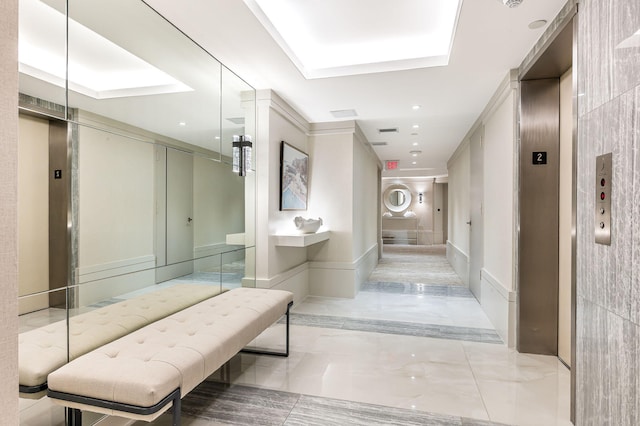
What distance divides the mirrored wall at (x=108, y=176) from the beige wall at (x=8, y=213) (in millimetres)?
1078

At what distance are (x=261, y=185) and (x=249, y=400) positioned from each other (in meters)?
2.30

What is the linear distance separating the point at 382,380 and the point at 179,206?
212 cm

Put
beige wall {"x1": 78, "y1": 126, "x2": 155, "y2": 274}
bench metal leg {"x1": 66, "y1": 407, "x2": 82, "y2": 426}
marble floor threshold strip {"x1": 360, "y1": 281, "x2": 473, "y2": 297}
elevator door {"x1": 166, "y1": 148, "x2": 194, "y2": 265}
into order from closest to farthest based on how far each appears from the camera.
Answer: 1. bench metal leg {"x1": 66, "y1": 407, "x2": 82, "y2": 426}
2. beige wall {"x1": 78, "y1": 126, "x2": 155, "y2": 274}
3. elevator door {"x1": 166, "y1": 148, "x2": 194, "y2": 265}
4. marble floor threshold strip {"x1": 360, "y1": 281, "x2": 473, "y2": 297}

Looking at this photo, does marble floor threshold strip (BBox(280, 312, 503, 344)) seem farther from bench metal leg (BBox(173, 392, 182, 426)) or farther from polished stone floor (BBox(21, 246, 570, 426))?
bench metal leg (BBox(173, 392, 182, 426))

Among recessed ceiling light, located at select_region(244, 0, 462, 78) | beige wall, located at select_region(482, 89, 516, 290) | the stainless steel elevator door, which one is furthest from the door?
recessed ceiling light, located at select_region(244, 0, 462, 78)

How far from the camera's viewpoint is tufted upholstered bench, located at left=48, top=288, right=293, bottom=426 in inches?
57.3

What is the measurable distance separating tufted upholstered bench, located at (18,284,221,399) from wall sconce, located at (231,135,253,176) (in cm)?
141

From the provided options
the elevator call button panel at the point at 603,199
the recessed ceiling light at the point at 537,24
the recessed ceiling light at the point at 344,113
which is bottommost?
the elevator call button panel at the point at 603,199

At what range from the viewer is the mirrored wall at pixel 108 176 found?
169 centimetres

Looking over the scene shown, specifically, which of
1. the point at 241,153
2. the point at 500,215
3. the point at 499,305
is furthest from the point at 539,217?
the point at 241,153

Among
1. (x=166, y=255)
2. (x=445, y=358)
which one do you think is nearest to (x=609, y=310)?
(x=445, y=358)

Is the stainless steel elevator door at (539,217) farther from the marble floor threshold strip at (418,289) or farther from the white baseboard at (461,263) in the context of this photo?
the white baseboard at (461,263)

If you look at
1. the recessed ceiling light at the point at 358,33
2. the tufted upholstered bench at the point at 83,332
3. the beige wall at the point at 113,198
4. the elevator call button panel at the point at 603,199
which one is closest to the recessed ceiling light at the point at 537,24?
the recessed ceiling light at the point at 358,33

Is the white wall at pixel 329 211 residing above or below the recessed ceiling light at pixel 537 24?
below
